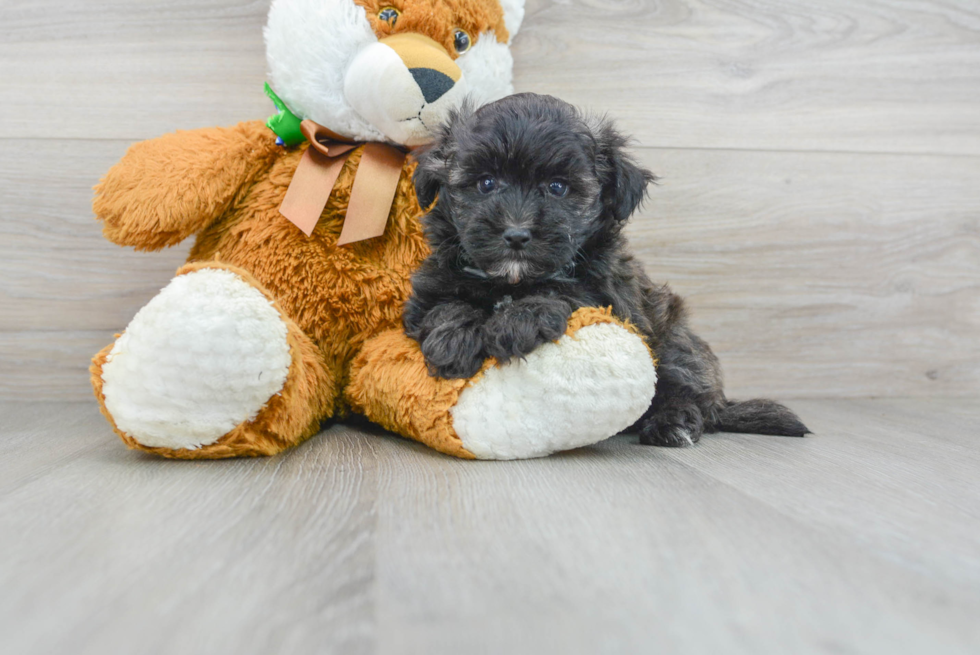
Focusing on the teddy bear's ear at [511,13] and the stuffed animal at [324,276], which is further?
the teddy bear's ear at [511,13]

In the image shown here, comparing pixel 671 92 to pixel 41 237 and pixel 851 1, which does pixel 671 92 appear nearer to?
pixel 851 1

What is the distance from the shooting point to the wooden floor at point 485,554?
0.65 meters

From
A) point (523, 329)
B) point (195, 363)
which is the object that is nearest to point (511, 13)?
point (523, 329)

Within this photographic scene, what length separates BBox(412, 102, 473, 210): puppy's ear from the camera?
133cm

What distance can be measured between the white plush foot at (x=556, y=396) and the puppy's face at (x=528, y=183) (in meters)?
0.16

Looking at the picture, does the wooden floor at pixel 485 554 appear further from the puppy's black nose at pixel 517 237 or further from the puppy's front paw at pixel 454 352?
the puppy's black nose at pixel 517 237

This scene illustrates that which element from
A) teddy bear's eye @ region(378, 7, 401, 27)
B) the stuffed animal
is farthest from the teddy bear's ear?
teddy bear's eye @ region(378, 7, 401, 27)

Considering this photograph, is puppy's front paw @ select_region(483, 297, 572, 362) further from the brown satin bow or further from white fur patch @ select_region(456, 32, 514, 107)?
white fur patch @ select_region(456, 32, 514, 107)

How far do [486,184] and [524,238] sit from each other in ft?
0.49

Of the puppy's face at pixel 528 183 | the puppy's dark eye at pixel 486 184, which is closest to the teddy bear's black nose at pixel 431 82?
the puppy's face at pixel 528 183

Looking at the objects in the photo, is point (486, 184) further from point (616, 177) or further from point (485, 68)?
point (485, 68)

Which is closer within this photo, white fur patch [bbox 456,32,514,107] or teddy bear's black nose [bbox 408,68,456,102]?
teddy bear's black nose [bbox 408,68,456,102]

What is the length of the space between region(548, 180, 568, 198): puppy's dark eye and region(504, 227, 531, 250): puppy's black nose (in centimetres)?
12

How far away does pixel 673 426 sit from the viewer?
57.4 inches
